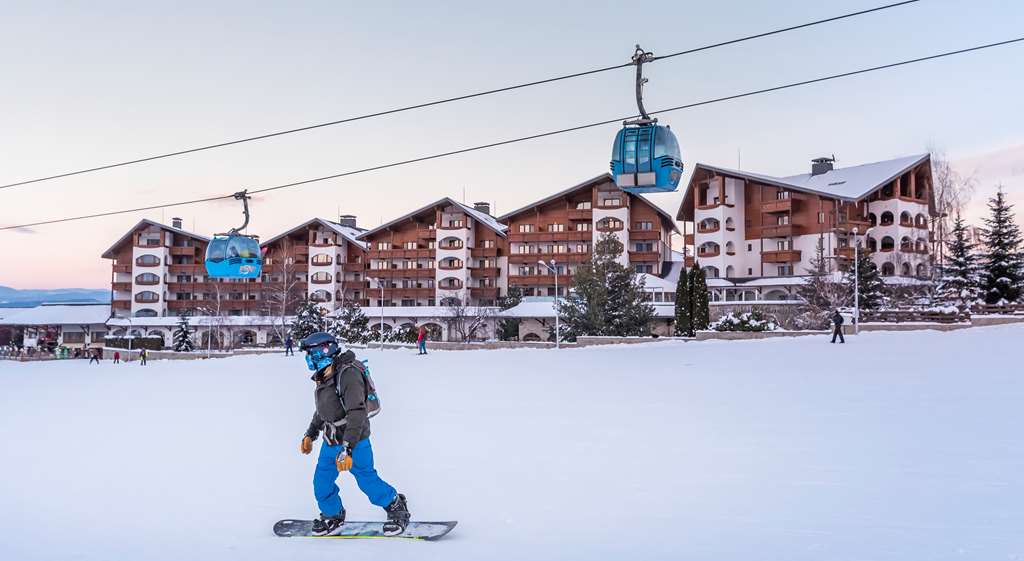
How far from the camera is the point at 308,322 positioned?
2092 inches

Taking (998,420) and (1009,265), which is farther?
(1009,265)

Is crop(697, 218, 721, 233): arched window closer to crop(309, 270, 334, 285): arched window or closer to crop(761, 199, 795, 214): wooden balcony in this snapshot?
crop(761, 199, 795, 214): wooden balcony

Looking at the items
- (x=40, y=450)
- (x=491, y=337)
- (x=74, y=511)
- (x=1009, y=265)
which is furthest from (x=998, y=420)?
(x=491, y=337)

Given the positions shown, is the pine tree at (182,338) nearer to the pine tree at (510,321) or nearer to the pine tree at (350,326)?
the pine tree at (350,326)

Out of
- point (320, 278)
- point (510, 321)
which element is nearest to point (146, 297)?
point (320, 278)

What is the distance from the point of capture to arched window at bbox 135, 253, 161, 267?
72188 mm

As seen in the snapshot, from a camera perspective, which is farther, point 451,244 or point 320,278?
point 320,278

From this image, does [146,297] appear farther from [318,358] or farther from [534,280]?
[318,358]

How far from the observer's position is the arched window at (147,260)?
72.2 meters

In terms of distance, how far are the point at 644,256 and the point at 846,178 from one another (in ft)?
51.9

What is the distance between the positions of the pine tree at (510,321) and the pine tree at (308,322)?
1255 centimetres

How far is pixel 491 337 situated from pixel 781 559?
51.4 metres

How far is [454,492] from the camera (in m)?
7.52

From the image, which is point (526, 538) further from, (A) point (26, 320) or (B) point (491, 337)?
(A) point (26, 320)
